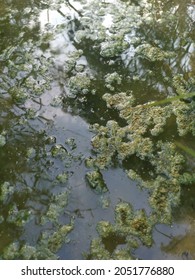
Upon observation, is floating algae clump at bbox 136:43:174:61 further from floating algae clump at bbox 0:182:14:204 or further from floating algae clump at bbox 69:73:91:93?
floating algae clump at bbox 0:182:14:204

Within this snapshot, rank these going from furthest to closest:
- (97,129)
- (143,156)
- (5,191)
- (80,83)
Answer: (80,83)
(97,129)
(143,156)
(5,191)

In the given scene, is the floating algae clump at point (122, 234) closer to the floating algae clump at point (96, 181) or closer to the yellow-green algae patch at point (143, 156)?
the yellow-green algae patch at point (143, 156)

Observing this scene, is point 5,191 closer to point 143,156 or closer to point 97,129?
point 97,129

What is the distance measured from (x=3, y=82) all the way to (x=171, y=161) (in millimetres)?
1444

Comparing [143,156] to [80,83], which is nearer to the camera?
[143,156]

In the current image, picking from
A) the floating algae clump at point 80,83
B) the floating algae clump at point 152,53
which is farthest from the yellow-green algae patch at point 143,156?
the floating algae clump at point 152,53

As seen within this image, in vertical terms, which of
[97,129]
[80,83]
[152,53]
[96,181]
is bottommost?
[96,181]

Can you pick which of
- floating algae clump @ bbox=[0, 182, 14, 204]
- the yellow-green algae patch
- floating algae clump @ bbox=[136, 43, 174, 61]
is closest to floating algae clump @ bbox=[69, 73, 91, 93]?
the yellow-green algae patch

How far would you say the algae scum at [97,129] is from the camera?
87.4 inches

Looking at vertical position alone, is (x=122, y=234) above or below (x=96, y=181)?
below

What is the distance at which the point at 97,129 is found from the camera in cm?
271

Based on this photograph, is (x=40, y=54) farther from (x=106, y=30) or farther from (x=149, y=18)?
(x=149, y=18)

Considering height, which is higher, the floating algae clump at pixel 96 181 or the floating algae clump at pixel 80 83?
the floating algae clump at pixel 80 83

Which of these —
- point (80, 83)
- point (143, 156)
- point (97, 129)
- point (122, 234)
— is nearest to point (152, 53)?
point (80, 83)
